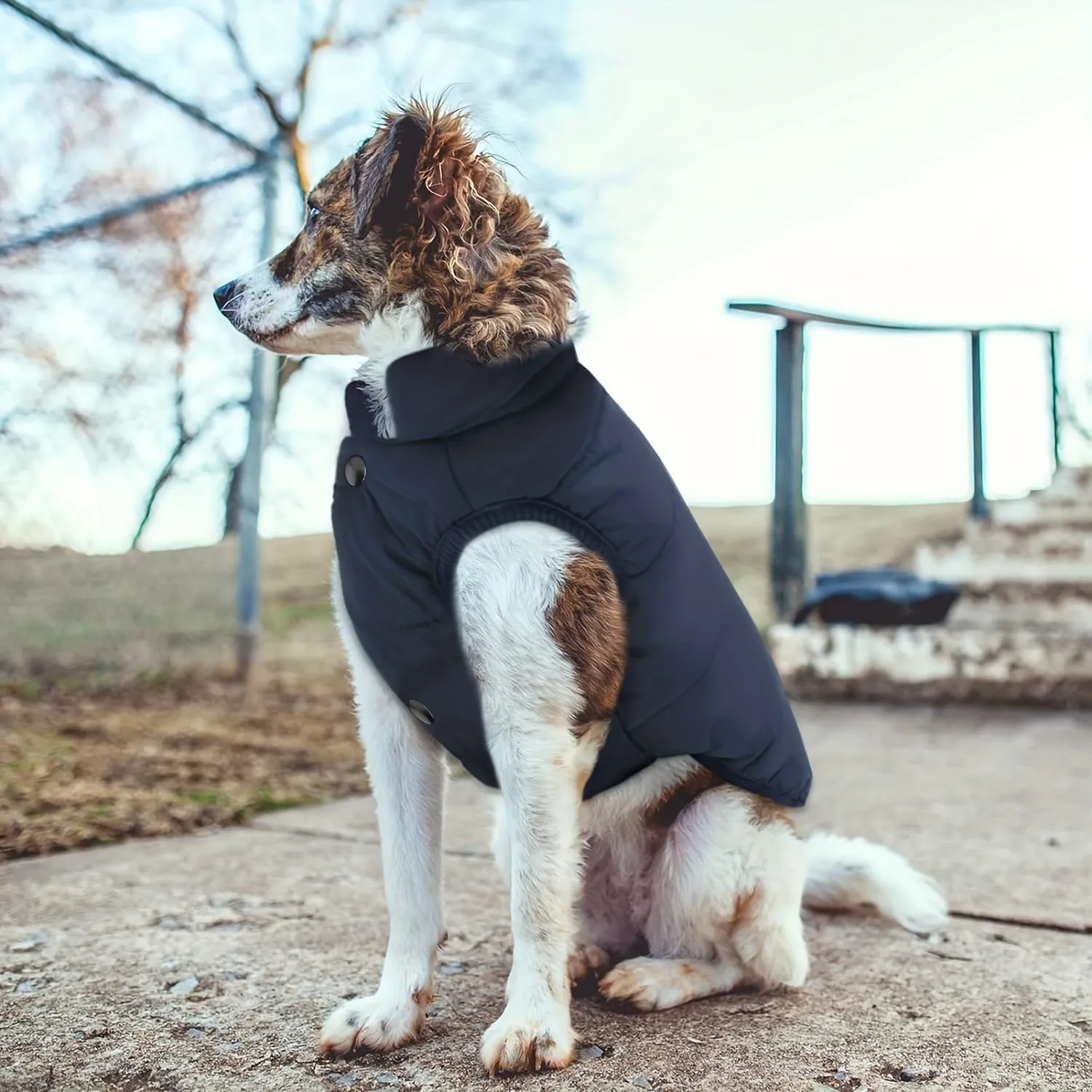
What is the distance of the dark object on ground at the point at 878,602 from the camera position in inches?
213

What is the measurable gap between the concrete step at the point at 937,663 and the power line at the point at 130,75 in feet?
14.5

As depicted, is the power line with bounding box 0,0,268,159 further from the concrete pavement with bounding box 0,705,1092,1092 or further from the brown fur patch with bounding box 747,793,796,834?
the brown fur patch with bounding box 747,793,796,834

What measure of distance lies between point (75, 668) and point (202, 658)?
0.85 meters

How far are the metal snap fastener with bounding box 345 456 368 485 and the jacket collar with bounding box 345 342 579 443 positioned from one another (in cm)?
5

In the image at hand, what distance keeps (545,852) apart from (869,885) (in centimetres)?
105

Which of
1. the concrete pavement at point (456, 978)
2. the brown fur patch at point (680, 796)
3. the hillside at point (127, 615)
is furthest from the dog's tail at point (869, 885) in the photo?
the hillside at point (127, 615)

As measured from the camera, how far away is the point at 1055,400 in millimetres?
7508

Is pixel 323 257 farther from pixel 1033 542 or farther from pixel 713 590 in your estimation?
pixel 1033 542

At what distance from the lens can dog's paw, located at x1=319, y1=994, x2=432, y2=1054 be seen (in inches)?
63.0

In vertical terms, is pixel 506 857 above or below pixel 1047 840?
above

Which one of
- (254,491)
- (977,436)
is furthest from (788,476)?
(254,491)

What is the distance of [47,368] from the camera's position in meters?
5.15

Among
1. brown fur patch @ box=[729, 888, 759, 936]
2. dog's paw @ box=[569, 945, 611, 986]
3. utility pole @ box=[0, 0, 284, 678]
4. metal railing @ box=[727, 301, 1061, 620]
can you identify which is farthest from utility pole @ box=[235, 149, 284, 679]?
brown fur patch @ box=[729, 888, 759, 936]

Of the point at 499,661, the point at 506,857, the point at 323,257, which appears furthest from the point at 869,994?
the point at 323,257
